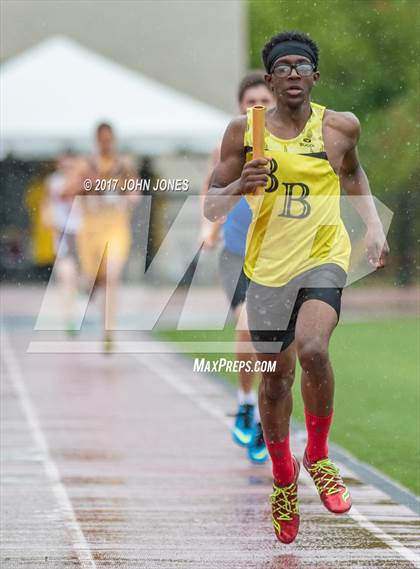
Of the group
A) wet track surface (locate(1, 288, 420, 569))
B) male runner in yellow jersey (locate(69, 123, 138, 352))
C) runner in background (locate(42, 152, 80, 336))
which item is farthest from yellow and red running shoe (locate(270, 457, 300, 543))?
runner in background (locate(42, 152, 80, 336))

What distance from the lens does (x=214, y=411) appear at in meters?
12.6

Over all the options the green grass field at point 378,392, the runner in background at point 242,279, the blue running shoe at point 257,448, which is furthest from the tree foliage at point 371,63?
the blue running shoe at point 257,448

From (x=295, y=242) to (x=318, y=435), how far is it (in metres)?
0.84

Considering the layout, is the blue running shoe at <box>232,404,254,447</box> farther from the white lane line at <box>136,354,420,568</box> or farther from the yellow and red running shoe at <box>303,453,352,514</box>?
the yellow and red running shoe at <box>303,453,352,514</box>

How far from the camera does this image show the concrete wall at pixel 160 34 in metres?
29.5

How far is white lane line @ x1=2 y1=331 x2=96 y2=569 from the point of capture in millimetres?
7160

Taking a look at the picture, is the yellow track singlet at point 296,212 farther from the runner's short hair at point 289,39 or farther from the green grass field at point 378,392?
the green grass field at point 378,392

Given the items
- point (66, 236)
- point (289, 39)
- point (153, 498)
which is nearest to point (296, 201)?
point (289, 39)

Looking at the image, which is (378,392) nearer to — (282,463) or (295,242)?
(282,463)

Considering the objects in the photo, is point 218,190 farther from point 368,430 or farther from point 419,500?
point 368,430

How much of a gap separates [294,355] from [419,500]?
196 cm

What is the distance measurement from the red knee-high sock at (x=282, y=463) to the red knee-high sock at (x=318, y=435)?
0.43 feet

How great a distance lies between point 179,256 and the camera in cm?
2869

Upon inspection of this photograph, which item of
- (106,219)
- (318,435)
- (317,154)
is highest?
(317,154)
